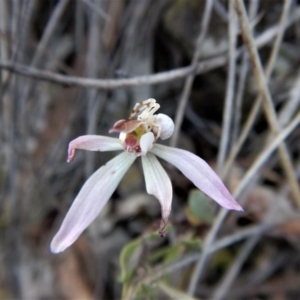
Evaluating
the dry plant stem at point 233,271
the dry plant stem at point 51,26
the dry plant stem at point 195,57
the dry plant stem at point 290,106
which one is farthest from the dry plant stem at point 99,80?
the dry plant stem at point 233,271

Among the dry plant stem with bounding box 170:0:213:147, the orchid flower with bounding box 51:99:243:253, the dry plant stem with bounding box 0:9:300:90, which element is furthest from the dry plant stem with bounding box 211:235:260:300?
the orchid flower with bounding box 51:99:243:253

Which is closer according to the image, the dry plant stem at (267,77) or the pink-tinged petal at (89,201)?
the pink-tinged petal at (89,201)

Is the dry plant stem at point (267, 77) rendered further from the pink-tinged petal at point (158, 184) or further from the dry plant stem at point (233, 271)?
the pink-tinged petal at point (158, 184)

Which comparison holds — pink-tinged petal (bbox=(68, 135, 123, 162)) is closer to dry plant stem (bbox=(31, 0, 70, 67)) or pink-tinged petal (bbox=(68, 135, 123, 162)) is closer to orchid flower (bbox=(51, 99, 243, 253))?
orchid flower (bbox=(51, 99, 243, 253))

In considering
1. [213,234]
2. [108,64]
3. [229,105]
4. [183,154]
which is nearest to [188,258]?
[213,234]

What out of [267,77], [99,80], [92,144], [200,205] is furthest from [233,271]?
[92,144]

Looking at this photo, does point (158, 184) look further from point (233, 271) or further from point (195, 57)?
point (233, 271)

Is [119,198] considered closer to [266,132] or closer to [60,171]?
[60,171]
